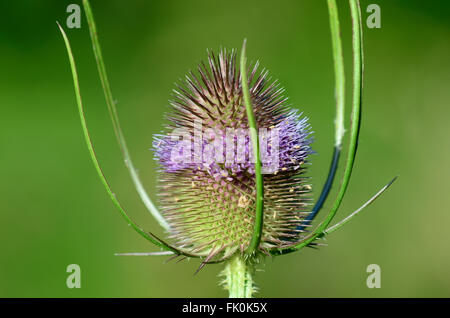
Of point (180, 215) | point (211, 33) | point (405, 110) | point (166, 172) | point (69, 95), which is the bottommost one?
point (180, 215)

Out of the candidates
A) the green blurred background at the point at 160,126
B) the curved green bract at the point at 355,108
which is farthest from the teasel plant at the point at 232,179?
the green blurred background at the point at 160,126

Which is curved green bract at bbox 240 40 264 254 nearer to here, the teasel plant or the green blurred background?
the teasel plant

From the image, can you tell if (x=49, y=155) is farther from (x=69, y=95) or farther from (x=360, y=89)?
(x=360, y=89)

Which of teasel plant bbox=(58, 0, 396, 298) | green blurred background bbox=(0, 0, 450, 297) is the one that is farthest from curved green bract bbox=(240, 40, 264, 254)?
green blurred background bbox=(0, 0, 450, 297)

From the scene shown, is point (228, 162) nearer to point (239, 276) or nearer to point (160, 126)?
point (239, 276)

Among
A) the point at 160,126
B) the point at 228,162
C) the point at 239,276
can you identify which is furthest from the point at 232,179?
the point at 160,126

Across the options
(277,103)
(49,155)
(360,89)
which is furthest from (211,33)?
(360,89)
